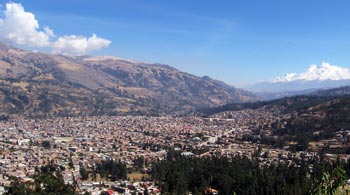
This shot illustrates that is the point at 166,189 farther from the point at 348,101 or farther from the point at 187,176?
the point at 348,101

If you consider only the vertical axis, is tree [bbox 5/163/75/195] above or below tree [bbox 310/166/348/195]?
below

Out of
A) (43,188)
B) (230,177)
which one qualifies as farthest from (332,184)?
(43,188)

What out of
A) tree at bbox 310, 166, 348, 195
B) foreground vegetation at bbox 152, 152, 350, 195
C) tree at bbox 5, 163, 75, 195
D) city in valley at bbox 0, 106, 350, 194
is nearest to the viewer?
tree at bbox 310, 166, 348, 195

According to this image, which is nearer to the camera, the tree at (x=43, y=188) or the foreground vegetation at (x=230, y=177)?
the tree at (x=43, y=188)

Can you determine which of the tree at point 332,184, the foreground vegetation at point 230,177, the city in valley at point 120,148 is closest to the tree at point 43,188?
the city in valley at point 120,148

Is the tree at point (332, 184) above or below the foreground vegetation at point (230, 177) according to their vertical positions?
above

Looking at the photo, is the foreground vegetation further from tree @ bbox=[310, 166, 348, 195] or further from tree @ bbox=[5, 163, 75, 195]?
tree @ bbox=[310, 166, 348, 195]

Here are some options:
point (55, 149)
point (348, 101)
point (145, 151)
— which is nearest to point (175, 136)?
point (145, 151)

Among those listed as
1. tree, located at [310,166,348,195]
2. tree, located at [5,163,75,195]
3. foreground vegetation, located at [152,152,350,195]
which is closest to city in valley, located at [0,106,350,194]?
foreground vegetation, located at [152,152,350,195]

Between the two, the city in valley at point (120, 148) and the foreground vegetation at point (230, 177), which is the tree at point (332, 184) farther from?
the city in valley at point (120, 148)
